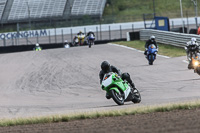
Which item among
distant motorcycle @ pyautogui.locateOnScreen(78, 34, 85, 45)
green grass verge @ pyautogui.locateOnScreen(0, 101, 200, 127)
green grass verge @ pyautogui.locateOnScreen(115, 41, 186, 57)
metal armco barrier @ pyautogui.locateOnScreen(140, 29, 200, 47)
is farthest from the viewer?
distant motorcycle @ pyautogui.locateOnScreen(78, 34, 85, 45)

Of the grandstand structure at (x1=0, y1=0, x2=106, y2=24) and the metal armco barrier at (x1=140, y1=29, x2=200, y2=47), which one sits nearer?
the metal armco barrier at (x1=140, y1=29, x2=200, y2=47)

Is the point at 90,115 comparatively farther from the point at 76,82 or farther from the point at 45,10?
the point at 45,10

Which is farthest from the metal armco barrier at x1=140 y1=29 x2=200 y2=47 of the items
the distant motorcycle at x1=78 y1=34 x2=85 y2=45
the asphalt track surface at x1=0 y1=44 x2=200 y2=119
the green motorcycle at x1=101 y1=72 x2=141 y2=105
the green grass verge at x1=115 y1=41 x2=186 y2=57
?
the green motorcycle at x1=101 y1=72 x2=141 y2=105

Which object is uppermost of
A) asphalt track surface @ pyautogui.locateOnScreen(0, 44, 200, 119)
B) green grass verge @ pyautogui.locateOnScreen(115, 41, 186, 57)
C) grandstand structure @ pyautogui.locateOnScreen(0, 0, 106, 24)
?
grandstand structure @ pyautogui.locateOnScreen(0, 0, 106, 24)

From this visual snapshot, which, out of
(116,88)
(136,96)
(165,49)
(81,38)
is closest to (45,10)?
(81,38)

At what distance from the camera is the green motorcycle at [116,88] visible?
1078 centimetres

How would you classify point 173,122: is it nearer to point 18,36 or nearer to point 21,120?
point 21,120

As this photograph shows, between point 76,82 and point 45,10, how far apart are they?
48.6 meters

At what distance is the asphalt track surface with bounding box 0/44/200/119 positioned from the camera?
1187cm

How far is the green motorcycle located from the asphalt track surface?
0.79ft

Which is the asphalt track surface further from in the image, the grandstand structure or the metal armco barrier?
the grandstand structure

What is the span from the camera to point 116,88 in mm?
10789

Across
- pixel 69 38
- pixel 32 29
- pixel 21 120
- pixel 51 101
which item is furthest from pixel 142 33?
pixel 21 120

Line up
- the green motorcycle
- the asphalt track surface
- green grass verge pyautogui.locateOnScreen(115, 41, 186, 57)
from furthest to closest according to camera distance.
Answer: green grass verge pyautogui.locateOnScreen(115, 41, 186, 57)
the asphalt track surface
the green motorcycle
